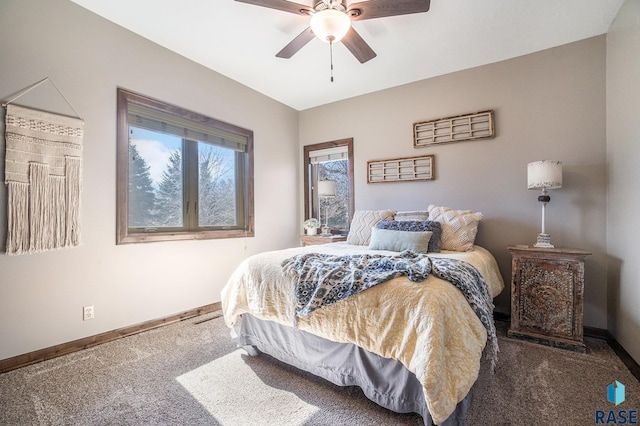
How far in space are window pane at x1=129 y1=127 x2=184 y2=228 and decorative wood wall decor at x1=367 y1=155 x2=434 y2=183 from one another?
237cm

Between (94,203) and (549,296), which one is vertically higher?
(94,203)

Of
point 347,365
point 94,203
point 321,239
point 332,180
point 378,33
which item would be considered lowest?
point 347,365

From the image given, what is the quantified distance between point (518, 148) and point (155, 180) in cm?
374

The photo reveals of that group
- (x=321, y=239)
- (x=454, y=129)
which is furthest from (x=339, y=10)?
(x=321, y=239)

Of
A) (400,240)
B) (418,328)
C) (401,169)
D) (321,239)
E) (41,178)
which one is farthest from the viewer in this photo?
(321,239)

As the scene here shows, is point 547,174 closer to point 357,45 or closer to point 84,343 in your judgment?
point 357,45

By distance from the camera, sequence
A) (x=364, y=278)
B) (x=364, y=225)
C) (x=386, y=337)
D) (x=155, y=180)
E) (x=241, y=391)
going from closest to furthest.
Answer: (x=386, y=337) → (x=364, y=278) → (x=241, y=391) → (x=155, y=180) → (x=364, y=225)

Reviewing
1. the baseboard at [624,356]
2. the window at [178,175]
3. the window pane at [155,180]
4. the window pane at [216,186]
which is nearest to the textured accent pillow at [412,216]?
the baseboard at [624,356]

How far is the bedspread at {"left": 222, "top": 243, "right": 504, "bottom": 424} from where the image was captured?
1.20 metres

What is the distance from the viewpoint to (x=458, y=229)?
2.72 meters

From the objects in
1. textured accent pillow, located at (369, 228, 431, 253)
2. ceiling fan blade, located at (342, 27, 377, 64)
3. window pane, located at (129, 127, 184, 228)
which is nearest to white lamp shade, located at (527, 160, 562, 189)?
textured accent pillow, located at (369, 228, 431, 253)

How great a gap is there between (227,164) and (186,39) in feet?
4.50

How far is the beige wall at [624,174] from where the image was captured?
204 centimetres

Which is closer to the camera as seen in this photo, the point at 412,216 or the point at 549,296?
the point at 549,296
